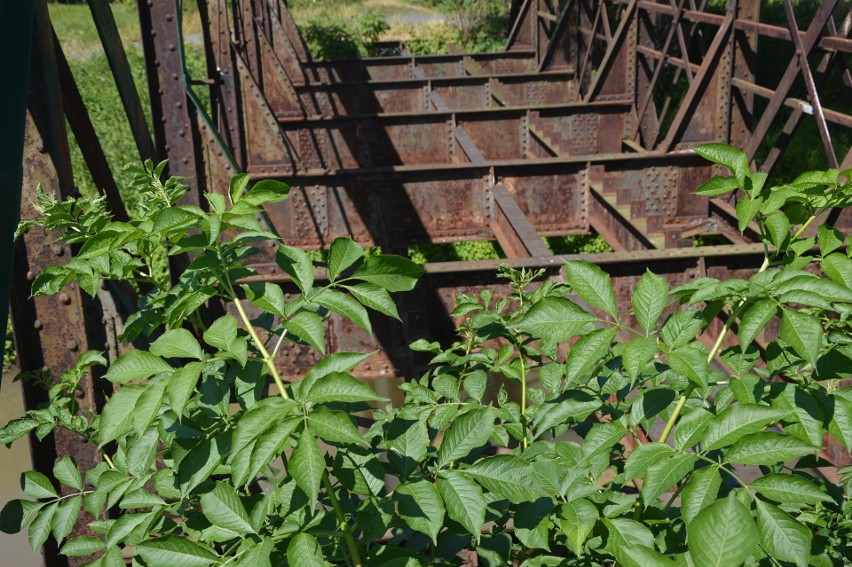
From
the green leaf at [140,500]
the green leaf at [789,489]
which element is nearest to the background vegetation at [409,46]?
the green leaf at [140,500]

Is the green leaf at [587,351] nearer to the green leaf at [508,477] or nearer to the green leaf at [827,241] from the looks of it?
the green leaf at [508,477]

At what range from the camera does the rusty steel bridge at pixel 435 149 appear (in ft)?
7.86

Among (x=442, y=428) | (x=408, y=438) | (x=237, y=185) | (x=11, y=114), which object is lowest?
(x=442, y=428)

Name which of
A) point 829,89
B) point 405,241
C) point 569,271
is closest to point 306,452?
point 569,271

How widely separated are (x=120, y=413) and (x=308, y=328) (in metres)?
0.34

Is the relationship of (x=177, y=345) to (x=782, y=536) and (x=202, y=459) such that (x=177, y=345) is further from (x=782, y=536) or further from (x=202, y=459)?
(x=782, y=536)

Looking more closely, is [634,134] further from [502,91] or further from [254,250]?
[254,250]

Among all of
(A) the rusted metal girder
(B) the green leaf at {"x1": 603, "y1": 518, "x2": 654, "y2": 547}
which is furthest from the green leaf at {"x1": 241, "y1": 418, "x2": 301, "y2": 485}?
(A) the rusted metal girder

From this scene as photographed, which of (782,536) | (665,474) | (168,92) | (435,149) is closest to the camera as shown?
(782,536)

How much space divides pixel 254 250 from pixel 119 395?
1.50 feet

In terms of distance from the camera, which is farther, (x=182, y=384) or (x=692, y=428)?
(x=692, y=428)

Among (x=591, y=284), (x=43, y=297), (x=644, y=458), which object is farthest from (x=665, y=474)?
(x=43, y=297)

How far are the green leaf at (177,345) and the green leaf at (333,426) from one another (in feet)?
0.89

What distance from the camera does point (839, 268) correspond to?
1.40 meters
